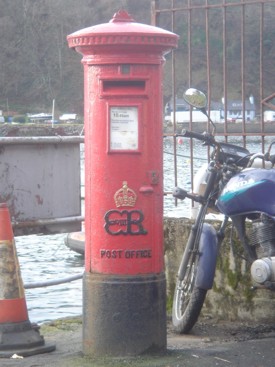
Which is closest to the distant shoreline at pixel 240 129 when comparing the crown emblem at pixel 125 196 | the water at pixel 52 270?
the water at pixel 52 270

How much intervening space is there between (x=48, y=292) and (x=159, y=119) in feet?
16.0

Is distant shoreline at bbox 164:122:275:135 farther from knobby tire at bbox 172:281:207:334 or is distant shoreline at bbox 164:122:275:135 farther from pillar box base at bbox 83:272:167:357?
pillar box base at bbox 83:272:167:357

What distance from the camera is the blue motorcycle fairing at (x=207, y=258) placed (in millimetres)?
5730

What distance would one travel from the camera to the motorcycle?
5.25 meters

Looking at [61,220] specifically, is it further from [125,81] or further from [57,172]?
[125,81]

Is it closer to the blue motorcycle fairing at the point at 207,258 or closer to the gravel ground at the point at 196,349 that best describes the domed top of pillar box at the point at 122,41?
the blue motorcycle fairing at the point at 207,258

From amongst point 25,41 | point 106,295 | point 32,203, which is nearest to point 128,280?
point 106,295

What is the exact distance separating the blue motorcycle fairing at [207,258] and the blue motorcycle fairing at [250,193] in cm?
43

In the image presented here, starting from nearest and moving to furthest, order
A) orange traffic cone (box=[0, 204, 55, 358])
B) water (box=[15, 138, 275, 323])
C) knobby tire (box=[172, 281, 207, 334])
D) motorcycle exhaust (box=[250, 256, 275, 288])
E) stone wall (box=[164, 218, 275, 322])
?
motorcycle exhaust (box=[250, 256, 275, 288]), orange traffic cone (box=[0, 204, 55, 358]), knobby tire (box=[172, 281, 207, 334]), stone wall (box=[164, 218, 275, 322]), water (box=[15, 138, 275, 323])

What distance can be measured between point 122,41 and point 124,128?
458 mm

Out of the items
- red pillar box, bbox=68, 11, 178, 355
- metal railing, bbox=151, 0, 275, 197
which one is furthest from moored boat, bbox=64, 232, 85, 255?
red pillar box, bbox=68, 11, 178, 355

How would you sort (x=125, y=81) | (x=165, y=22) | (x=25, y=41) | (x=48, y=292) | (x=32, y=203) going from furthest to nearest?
(x=25, y=41) < (x=165, y=22) < (x=48, y=292) < (x=32, y=203) < (x=125, y=81)

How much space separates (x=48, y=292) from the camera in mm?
9742

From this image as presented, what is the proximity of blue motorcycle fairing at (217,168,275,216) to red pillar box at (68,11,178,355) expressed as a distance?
17.0 inches
